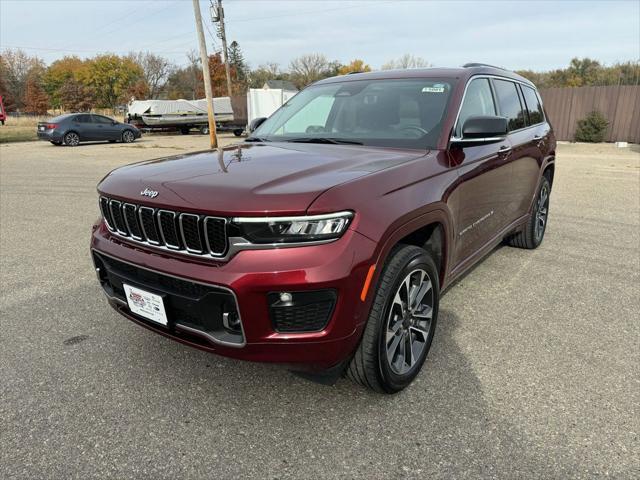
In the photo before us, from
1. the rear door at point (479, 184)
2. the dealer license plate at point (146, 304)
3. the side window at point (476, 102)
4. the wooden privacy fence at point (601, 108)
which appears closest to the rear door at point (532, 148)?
the rear door at point (479, 184)

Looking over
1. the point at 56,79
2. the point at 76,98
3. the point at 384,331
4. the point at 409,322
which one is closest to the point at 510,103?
the point at 409,322

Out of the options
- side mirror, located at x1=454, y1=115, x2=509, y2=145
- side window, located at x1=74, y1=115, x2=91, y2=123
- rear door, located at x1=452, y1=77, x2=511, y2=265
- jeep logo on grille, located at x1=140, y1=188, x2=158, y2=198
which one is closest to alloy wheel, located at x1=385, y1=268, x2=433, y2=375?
rear door, located at x1=452, y1=77, x2=511, y2=265

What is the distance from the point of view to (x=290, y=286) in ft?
6.70

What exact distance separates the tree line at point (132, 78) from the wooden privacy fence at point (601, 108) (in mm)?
39131

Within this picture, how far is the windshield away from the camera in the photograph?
3209 millimetres

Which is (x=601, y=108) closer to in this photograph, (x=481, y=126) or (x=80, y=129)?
(x=481, y=126)

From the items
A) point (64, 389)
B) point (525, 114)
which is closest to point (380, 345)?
point (64, 389)

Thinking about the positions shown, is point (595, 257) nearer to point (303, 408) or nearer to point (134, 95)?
point (303, 408)

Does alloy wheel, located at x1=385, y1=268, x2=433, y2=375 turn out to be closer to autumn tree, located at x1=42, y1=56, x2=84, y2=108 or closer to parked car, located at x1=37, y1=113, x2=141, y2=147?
parked car, located at x1=37, y1=113, x2=141, y2=147

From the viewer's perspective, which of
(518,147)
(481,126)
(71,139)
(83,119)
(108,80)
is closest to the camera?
(481,126)

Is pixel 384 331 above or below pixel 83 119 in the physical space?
below

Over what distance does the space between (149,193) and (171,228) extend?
24 cm

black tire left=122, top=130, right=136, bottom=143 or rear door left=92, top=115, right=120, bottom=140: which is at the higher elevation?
rear door left=92, top=115, right=120, bottom=140

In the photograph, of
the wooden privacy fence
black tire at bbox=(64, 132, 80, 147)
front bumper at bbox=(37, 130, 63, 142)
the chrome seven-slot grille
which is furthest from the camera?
black tire at bbox=(64, 132, 80, 147)
